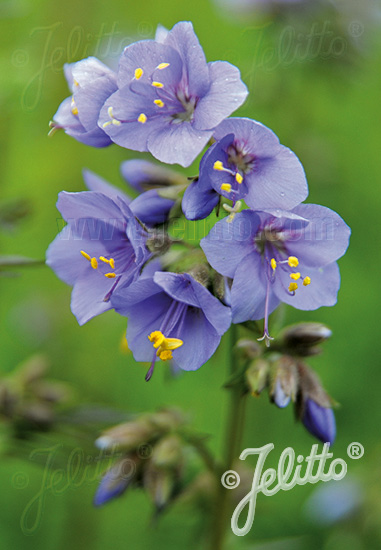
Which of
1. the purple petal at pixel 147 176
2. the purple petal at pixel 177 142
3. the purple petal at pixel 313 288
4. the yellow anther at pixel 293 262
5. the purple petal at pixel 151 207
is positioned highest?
the purple petal at pixel 177 142

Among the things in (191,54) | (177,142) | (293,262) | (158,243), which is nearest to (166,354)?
(158,243)

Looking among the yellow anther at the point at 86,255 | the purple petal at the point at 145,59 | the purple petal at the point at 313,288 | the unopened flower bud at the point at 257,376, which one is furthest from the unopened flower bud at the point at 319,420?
the purple petal at the point at 145,59

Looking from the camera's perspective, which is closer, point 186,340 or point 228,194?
point 228,194

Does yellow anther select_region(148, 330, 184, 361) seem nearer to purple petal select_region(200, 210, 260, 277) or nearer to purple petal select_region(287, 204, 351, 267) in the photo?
purple petal select_region(200, 210, 260, 277)

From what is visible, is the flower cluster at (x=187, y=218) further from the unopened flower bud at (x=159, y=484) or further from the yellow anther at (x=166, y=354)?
the unopened flower bud at (x=159, y=484)

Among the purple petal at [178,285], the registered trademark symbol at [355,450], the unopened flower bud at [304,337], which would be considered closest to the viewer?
the purple petal at [178,285]

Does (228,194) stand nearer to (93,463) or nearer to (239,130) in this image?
(239,130)

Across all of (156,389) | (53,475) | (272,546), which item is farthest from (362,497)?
(53,475)
